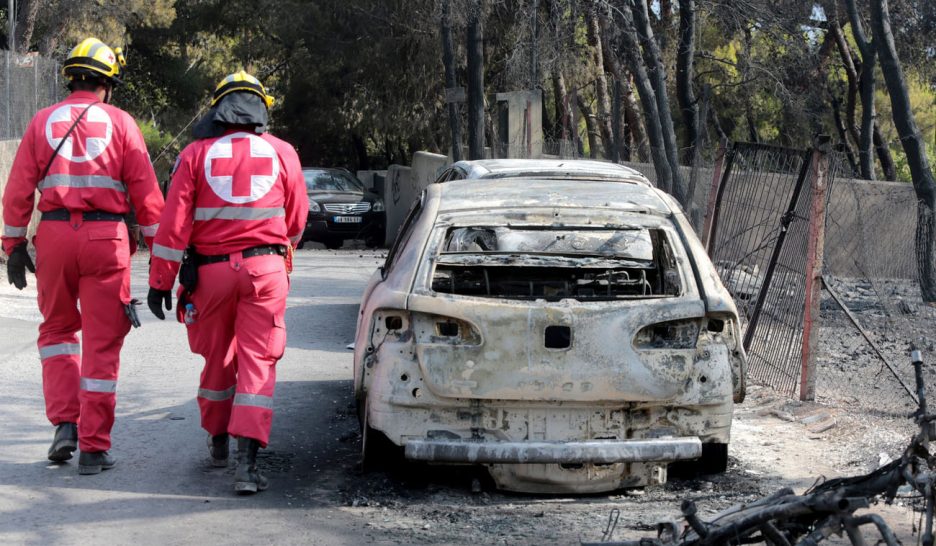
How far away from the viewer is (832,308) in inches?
514

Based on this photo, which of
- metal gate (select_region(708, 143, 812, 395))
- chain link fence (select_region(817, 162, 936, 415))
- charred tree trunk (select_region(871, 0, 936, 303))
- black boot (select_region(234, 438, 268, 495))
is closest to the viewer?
black boot (select_region(234, 438, 268, 495))

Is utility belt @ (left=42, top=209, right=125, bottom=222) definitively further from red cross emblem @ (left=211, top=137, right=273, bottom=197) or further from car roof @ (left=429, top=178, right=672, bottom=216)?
car roof @ (left=429, top=178, right=672, bottom=216)

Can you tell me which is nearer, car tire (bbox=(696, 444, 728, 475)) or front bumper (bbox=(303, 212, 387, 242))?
car tire (bbox=(696, 444, 728, 475))

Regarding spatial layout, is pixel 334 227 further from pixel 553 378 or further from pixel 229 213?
pixel 553 378

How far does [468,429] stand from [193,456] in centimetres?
178

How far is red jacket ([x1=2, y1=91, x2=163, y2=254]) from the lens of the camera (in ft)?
20.2

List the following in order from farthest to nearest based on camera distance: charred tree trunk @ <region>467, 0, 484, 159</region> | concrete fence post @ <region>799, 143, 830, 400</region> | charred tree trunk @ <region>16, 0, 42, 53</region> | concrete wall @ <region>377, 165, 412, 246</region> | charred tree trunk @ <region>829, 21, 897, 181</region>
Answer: charred tree trunk @ <region>16, 0, 42, 53</region> < concrete wall @ <region>377, 165, 412, 246</region> < charred tree trunk @ <region>829, 21, 897, 181</region> < charred tree trunk @ <region>467, 0, 484, 159</region> < concrete fence post @ <region>799, 143, 830, 400</region>

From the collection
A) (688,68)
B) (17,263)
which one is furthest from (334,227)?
(17,263)

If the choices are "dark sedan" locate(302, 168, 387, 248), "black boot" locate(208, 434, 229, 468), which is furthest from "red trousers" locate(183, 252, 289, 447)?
"dark sedan" locate(302, 168, 387, 248)

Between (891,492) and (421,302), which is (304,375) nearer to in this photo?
(421,302)

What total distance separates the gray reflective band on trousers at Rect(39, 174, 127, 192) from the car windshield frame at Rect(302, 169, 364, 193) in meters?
18.1

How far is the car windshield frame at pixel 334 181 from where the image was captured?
24.7m

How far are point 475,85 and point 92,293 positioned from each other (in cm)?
1502

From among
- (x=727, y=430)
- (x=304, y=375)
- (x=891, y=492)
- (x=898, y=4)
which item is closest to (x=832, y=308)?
(x=304, y=375)
